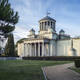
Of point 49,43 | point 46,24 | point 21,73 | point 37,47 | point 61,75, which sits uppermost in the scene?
point 46,24

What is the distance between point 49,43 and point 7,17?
54.1m

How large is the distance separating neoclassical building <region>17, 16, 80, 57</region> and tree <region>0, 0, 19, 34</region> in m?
50.0

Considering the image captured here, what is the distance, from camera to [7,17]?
18672 millimetres

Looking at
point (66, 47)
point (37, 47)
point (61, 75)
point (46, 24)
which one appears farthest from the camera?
point (46, 24)

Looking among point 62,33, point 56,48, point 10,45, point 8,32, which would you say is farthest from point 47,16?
point 8,32

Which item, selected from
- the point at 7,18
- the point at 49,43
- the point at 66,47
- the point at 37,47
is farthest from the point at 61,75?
the point at 37,47

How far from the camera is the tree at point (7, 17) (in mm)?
18000

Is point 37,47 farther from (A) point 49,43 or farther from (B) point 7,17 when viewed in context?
(B) point 7,17

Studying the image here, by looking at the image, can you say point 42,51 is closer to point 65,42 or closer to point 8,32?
point 65,42

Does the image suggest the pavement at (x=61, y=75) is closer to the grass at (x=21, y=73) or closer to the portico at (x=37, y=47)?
the grass at (x=21, y=73)

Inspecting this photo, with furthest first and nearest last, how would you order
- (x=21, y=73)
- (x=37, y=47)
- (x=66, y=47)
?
(x=37, y=47) → (x=66, y=47) → (x=21, y=73)

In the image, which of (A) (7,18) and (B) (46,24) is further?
(B) (46,24)

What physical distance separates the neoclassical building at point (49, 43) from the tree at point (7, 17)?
50017 millimetres

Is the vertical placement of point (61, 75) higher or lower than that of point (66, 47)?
lower
